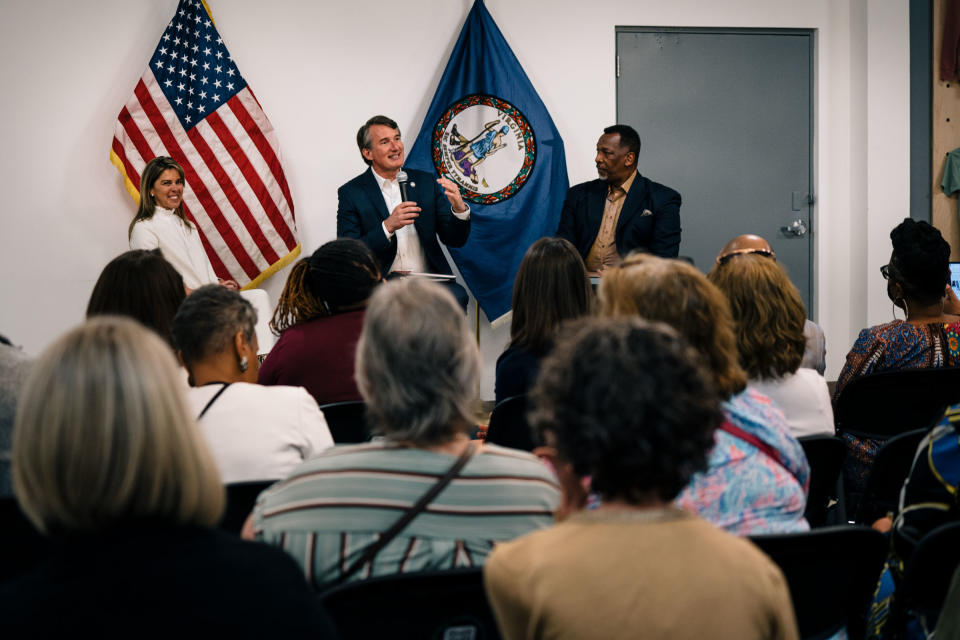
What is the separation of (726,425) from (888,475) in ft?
2.74

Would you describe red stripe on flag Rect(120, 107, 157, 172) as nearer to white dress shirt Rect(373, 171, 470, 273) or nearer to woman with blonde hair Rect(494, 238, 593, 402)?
white dress shirt Rect(373, 171, 470, 273)

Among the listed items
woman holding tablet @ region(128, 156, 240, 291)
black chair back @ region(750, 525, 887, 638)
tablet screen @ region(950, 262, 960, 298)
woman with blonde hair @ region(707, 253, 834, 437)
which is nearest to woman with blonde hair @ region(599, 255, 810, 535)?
black chair back @ region(750, 525, 887, 638)

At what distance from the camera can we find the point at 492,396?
610 centimetres

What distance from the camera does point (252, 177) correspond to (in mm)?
5438

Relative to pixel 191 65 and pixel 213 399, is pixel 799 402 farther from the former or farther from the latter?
pixel 191 65

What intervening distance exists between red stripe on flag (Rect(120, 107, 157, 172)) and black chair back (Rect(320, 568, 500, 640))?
4.57 metres

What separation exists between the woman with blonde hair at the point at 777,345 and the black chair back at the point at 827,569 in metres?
0.90

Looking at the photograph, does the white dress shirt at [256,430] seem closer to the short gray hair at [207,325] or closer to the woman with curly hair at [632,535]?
the short gray hair at [207,325]

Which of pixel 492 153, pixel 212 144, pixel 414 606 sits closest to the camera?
pixel 414 606

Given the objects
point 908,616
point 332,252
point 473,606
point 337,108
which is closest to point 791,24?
point 337,108

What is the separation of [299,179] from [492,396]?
6.15ft

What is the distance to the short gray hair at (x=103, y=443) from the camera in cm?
100

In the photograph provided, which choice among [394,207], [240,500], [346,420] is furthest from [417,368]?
[394,207]

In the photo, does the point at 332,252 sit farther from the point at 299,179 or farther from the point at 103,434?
the point at 299,179
